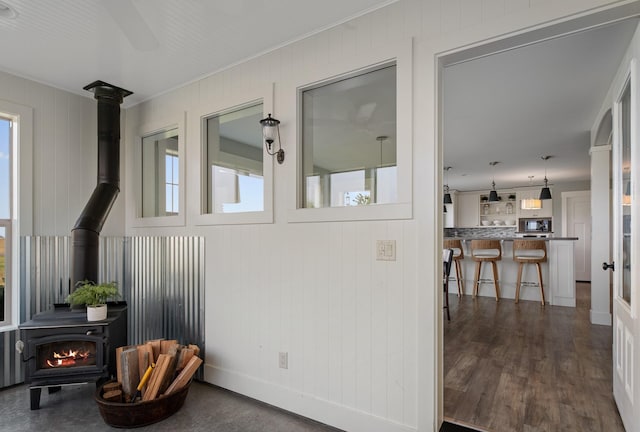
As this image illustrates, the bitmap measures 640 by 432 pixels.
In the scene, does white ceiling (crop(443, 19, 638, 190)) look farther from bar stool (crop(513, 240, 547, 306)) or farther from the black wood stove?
the black wood stove

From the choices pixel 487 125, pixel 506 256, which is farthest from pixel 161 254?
pixel 506 256

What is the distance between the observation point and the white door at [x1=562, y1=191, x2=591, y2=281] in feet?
28.4

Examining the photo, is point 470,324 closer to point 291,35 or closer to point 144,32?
point 291,35

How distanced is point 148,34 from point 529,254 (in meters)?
6.14

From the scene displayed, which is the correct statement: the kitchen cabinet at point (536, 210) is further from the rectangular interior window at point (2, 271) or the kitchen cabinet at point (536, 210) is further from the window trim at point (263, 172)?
the rectangular interior window at point (2, 271)

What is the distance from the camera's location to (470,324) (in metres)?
4.50

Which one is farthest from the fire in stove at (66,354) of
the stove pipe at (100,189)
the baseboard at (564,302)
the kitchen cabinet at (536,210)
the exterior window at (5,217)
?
the kitchen cabinet at (536,210)

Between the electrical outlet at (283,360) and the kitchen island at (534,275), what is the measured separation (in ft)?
16.0

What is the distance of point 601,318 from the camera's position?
4555 millimetres

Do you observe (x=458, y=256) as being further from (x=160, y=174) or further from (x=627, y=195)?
A: (x=160, y=174)

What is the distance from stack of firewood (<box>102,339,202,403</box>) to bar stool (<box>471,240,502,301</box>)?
5085 mm

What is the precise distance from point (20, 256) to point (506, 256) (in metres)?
6.73

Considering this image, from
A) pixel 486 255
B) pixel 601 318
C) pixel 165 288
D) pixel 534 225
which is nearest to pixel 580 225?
pixel 534 225

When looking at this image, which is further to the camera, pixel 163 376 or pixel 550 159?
pixel 550 159
